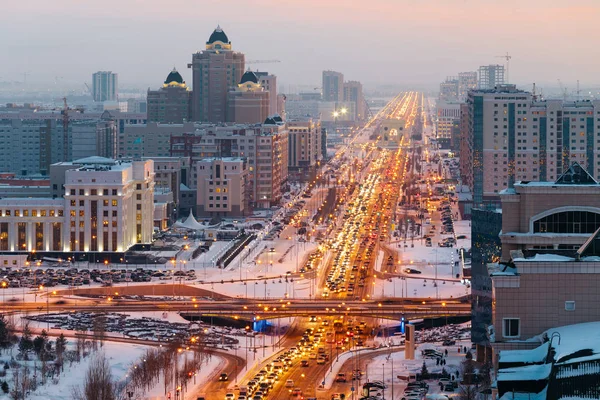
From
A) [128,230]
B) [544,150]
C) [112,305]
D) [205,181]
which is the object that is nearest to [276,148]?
[205,181]

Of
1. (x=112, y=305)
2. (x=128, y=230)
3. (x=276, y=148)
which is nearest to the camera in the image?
(x=112, y=305)

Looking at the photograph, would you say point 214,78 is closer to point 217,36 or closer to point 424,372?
point 217,36

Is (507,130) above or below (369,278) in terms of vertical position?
above

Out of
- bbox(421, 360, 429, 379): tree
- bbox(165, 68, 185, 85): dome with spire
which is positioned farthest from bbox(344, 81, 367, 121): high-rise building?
bbox(421, 360, 429, 379): tree

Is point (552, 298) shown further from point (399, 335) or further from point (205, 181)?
point (205, 181)

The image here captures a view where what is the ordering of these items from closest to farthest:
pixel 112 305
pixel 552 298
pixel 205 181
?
pixel 552 298
pixel 112 305
pixel 205 181

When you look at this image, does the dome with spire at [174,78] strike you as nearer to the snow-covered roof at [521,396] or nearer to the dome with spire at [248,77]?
the dome with spire at [248,77]
